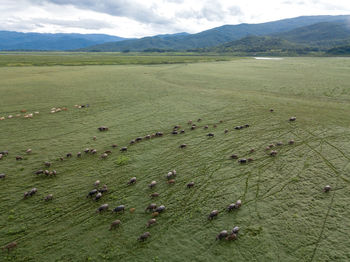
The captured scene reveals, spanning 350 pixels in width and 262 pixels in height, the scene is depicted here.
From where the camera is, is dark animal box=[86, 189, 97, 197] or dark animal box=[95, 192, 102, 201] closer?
dark animal box=[95, 192, 102, 201]

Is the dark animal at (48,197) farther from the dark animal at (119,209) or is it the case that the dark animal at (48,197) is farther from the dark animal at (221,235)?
the dark animal at (221,235)

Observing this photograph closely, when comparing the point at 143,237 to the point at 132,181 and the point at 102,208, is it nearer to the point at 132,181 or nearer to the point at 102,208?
the point at 102,208

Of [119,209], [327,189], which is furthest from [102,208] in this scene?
[327,189]

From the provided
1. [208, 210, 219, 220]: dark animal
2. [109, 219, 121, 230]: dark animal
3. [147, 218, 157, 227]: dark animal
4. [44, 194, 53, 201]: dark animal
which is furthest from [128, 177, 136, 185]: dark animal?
[208, 210, 219, 220]: dark animal

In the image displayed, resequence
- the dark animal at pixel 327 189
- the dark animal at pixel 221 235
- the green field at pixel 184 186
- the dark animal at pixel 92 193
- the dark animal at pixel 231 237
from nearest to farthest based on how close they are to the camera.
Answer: the green field at pixel 184 186 → the dark animal at pixel 231 237 → the dark animal at pixel 221 235 → the dark animal at pixel 327 189 → the dark animal at pixel 92 193

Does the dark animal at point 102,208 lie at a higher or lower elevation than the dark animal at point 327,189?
lower

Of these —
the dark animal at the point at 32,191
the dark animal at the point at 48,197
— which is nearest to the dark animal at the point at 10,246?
the dark animal at the point at 48,197

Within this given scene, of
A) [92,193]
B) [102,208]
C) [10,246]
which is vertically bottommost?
[10,246]

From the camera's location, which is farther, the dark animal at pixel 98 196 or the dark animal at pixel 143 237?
the dark animal at pixel 98 196

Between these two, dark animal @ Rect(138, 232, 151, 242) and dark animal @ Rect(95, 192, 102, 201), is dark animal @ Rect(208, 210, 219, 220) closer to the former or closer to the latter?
dark animal @ Rect(138, 232, 151, 242)
